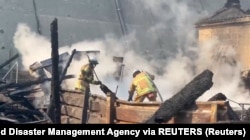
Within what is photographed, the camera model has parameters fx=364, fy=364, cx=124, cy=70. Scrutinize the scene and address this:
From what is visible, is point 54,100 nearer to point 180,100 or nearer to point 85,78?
point 85,78

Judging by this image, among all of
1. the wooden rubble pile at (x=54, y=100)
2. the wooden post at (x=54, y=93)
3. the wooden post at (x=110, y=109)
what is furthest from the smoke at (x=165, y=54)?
the wooden post at (x=110, y=109)

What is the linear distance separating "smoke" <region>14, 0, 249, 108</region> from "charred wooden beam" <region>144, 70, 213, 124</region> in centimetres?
564

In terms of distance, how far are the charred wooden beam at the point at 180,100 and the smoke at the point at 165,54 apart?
18.5 ft

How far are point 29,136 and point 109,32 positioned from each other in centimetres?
1283

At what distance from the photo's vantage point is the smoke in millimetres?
14078

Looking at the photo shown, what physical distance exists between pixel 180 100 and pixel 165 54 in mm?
13319

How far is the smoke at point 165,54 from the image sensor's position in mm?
14078

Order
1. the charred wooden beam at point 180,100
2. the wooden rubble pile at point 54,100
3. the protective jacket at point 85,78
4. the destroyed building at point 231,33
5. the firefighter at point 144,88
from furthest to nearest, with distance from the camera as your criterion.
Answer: the destroyed building at point 231,33 → the protective jacket at point 85,78 → the firefighter at point 144,88 → the wooden rubble pile at point 54,100 → the charred wooden beam at point 180,100

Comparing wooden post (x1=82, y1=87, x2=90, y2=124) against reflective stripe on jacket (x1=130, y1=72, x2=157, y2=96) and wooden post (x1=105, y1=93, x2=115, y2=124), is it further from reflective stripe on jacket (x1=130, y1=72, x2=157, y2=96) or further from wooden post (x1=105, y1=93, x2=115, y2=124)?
reflective stripe on jacket (x1=130, y1=72, x2=157, y2=96)

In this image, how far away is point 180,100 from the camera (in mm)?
5738

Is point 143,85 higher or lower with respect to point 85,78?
lower

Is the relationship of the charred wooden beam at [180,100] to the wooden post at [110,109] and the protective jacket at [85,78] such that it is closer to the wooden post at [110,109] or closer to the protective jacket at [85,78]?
the wooden post at [110,109]

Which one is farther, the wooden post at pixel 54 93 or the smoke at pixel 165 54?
the smoke at pixel 165 54

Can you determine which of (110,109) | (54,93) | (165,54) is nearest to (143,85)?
(110,109)
